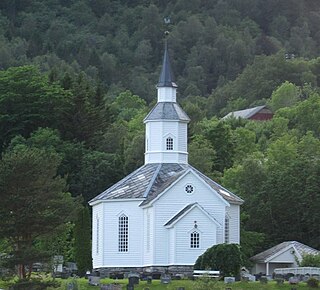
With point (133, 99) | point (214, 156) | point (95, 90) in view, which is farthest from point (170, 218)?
point (133, 99)

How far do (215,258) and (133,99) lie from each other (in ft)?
340

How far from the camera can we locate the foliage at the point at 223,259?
90.1 m

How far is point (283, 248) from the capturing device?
338ft

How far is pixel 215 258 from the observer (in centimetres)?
9119

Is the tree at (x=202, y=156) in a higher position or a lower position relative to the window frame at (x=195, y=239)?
higher

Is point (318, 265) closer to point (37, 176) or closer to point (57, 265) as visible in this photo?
point (57, 265)

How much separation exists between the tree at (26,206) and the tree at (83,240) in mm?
18980

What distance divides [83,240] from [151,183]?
7.48 m

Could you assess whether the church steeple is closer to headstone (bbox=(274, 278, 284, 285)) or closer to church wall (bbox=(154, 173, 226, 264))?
church wall (bbox=(154, 173, 226, 264))

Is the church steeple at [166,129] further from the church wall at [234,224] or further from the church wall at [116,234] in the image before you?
the church wall at [234,224]

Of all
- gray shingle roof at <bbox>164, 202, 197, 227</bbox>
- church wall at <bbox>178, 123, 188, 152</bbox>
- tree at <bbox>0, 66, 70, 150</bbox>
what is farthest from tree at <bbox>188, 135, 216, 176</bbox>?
gray shingle roof at <bbox>164, 202, 197, 227</bbox>

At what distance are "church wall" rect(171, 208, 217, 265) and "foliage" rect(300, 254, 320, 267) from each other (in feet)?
21.0

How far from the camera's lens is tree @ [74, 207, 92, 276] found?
337 feet

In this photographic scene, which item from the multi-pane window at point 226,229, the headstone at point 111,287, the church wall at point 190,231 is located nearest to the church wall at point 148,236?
the church wall at point 190,231
